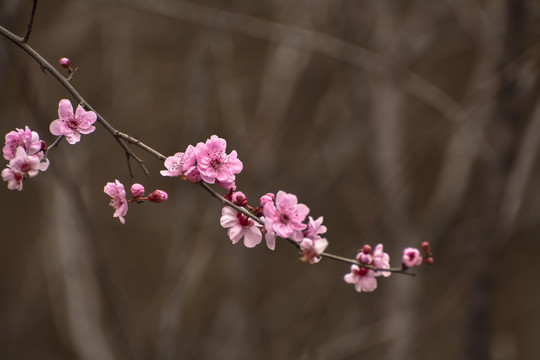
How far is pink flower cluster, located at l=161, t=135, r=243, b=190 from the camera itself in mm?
735

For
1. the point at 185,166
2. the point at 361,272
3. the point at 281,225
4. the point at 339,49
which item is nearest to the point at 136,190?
the point at 185,166

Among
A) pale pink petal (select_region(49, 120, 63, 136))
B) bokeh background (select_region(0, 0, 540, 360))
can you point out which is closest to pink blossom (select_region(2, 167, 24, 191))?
pale pink petal (select_region(49, 120, 63, 136))

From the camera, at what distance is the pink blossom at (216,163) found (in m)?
0.74

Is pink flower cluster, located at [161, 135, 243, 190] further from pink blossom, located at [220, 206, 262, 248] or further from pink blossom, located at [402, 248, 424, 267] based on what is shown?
pink blossom, located at [402, 248, 424, 267]

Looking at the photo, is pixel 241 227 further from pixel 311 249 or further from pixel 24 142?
pixel 24 142

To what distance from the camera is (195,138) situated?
202 centimetres

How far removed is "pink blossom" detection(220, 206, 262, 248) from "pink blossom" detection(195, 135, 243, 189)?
0.05 metres

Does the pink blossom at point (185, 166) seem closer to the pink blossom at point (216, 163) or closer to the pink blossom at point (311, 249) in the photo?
the pink blossom at point (216, 163)

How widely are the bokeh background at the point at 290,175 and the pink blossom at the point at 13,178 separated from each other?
2.81 ft

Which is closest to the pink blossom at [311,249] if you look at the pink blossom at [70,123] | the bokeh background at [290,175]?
the pink blossom at [70,123]

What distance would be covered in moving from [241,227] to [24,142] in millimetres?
357

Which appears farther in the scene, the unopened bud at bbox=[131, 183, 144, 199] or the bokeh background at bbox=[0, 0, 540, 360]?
the bokeh background at bbox=[0, 0, 540, 360]

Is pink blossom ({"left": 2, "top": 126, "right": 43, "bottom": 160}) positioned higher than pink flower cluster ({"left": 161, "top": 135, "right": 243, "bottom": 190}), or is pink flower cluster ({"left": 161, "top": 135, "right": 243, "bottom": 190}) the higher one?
pink flower cluster ({"left": 161, "top": 135, "right": 243, "bottom": 190})

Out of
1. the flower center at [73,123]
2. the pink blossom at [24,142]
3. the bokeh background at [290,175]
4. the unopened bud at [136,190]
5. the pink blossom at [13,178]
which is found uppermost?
the bokeh background at [290,175]
